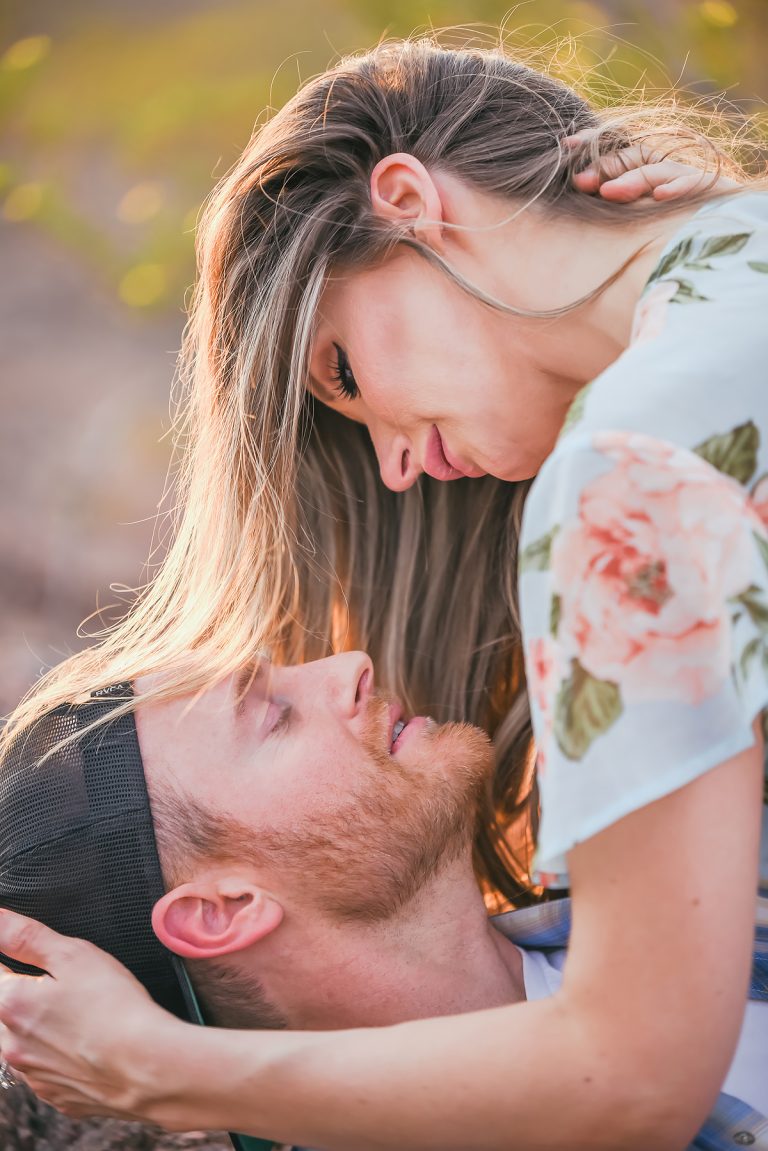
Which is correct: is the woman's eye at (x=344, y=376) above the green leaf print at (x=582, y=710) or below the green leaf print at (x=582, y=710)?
above

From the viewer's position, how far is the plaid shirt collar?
4.89 ft

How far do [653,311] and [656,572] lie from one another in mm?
400

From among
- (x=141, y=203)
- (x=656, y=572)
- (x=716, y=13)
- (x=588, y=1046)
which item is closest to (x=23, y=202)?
(x=141, y=203)

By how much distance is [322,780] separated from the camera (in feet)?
5.62

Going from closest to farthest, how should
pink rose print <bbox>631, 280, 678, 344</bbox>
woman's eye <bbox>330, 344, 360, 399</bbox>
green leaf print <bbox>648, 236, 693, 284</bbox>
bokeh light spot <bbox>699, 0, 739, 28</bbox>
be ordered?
pink rose print <bbox>631, 280, 678, 344</bbox> → green leaf print <bbox>648, 236, 693, 284</bbox> → woman's eye <bbox>330, 344, 360, 399</bbox> → bokeh light spot <bbox>699, 0, 739, 28</bbox>

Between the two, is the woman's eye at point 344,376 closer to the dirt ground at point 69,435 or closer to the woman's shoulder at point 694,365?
the woman's shoulder at point 694,365

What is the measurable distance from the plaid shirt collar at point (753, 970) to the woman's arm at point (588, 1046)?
41 cm

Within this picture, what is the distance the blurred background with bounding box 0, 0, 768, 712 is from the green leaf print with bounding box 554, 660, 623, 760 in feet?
9.33

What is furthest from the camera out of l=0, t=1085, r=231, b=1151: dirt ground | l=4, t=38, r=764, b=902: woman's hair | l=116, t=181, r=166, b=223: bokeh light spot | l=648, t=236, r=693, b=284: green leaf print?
l=116, t=181, r=166, b=223: bokeh light spot

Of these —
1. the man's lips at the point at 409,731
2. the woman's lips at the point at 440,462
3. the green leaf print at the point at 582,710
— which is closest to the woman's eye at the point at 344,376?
the woman's lips at the point at 440,462

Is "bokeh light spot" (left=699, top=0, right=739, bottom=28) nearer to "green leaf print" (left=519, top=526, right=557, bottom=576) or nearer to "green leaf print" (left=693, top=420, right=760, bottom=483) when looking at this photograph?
"green leaf print" (left=693, top=420, right=760, bottom=483)

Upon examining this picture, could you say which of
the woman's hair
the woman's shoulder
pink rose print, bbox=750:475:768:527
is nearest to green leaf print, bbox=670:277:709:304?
the woman's shoulder

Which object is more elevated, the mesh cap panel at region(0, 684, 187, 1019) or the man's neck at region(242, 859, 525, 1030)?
the mesh cap panel at region(0, 684, 187, 1019)

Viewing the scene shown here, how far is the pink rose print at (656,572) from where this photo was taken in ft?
3.43
